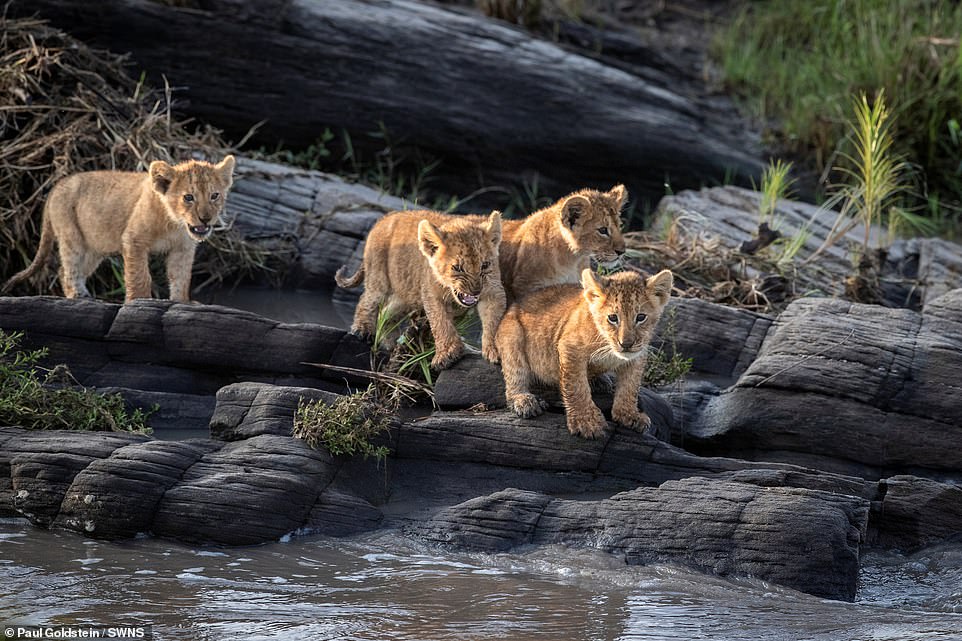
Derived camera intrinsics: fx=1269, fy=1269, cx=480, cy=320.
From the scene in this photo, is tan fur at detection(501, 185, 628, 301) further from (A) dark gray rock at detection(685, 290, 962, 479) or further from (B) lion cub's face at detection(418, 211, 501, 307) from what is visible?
(A) dark gray rock at detection(685, 290, 962, 479)

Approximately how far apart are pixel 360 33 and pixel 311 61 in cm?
65

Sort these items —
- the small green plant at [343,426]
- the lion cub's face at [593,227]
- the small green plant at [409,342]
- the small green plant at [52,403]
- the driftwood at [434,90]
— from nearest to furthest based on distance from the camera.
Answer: the small green plant at [343,426] → the small green plant at [52,403] → the lion cub's face at [593,227] → the small green plant at [409,342] → the driftwood at [434,90]

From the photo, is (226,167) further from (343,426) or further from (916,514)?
(916,514)

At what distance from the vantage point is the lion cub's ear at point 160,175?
9.60 m

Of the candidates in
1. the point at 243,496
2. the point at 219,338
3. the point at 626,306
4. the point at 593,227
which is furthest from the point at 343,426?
the point at 593,227

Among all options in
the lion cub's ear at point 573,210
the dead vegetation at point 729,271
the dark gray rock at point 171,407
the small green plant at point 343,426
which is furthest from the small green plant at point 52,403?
the dead vegetation at point 729,271

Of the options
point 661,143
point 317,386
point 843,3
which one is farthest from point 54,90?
point 843,3

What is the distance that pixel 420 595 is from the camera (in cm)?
678

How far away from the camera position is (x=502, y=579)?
23.1 ft

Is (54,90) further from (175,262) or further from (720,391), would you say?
(720,391)

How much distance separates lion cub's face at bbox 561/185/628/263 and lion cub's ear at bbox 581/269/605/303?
104 centimetres

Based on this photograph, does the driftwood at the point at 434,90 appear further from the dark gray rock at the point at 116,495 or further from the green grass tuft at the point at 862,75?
the dark gray rock at the point at 116,495

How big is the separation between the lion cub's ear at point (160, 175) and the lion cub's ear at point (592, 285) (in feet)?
12.1

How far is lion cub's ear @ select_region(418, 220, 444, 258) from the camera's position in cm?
818
